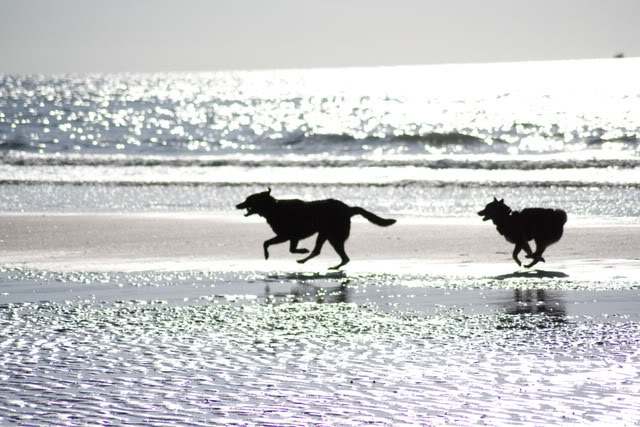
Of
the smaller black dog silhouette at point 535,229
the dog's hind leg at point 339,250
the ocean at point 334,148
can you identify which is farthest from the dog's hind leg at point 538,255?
the ocean at point 334,148

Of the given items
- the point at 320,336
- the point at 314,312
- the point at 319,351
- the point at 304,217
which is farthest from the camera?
the point at 304,217

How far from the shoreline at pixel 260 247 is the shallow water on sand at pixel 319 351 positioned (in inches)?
43.8

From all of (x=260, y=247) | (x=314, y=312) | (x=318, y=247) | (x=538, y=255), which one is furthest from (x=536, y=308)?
(x=260, y=247)

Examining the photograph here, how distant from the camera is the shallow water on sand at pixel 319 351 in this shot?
207 inches

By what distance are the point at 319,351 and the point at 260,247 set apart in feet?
20.3

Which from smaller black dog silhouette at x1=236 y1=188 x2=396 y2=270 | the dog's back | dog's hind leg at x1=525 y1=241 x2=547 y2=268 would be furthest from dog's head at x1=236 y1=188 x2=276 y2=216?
dog's hind leg at x1=525 y1=241 x2=547 y2=268

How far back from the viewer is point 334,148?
140ft

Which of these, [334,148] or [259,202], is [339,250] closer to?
[259,202]

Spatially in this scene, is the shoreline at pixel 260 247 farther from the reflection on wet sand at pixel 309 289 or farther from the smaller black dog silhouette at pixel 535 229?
the reflection on wet sand at pixel 309 289

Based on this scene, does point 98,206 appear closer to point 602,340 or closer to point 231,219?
point 231,219

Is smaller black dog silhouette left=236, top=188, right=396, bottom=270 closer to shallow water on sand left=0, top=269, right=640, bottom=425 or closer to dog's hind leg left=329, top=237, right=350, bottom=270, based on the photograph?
dog's hind leg left=329, top=237, right=350, bottom=270

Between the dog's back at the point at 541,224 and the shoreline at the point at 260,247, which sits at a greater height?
the dog's back at the point at 541,224

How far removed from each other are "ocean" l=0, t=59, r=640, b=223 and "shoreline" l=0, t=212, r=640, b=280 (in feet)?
8.92

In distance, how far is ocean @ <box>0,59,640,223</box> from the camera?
21.4 metres
